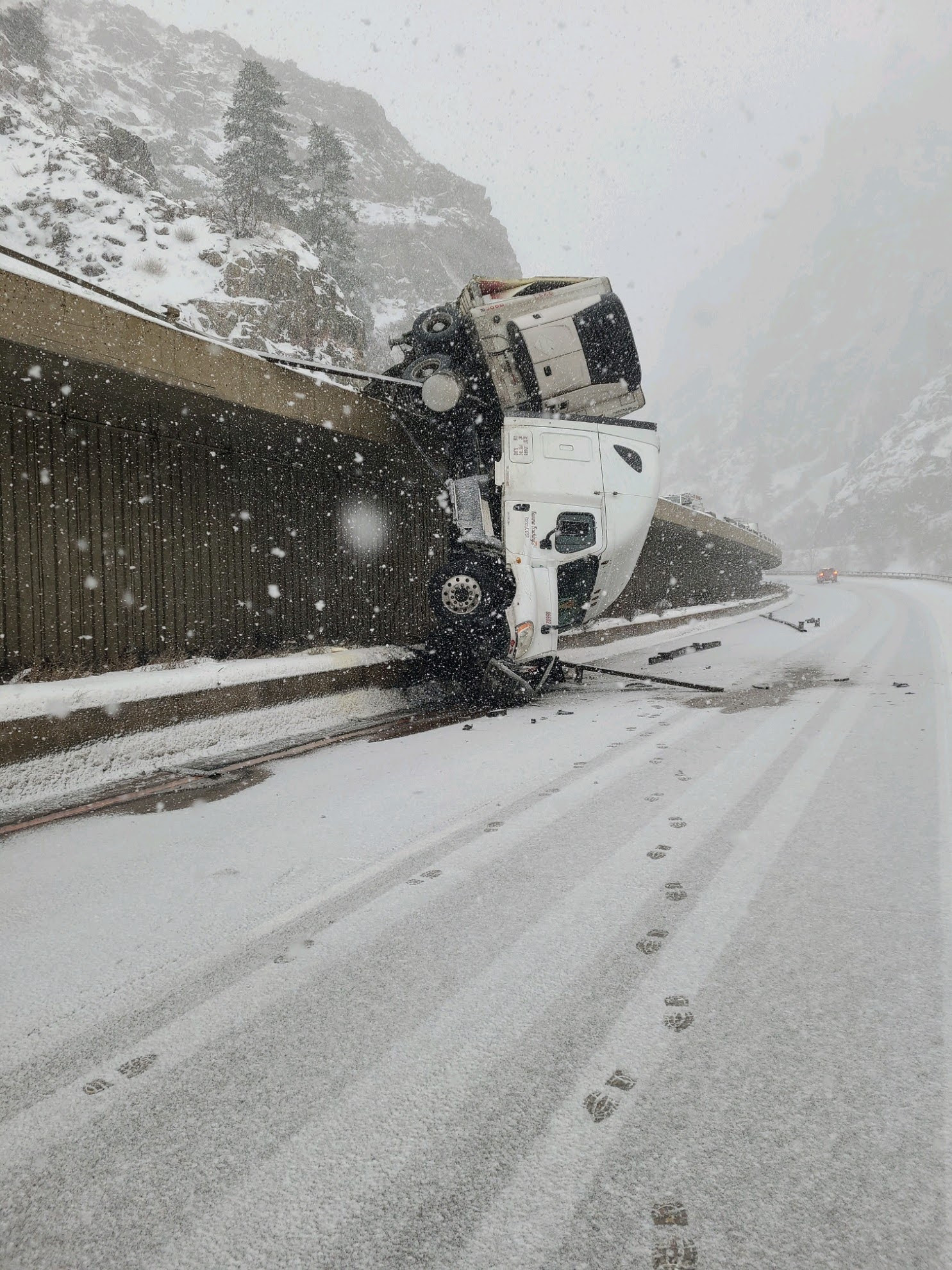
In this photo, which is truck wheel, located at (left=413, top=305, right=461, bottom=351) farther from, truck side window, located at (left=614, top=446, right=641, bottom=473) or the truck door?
truck side window, located at (left=614, top=446, right=641, bottom=473)

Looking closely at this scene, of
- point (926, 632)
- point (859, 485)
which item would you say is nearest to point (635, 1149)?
point (926, 632)

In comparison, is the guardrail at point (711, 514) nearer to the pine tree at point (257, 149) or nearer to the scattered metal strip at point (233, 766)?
the scattered metal strip at point (233, 766)

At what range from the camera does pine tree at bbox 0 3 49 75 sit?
3912 centimetres

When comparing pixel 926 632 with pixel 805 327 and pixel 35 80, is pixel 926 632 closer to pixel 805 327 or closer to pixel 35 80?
pixel 35 80

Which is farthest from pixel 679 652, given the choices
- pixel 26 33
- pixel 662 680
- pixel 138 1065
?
pixel 26 33

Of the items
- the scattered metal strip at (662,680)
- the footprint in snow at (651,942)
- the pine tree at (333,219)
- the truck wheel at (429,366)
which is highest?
the pine tree at (333,219)

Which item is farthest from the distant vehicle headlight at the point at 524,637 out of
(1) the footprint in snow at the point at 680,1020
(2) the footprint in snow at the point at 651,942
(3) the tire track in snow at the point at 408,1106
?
(1) the footprint in snow at the point at 680,1020

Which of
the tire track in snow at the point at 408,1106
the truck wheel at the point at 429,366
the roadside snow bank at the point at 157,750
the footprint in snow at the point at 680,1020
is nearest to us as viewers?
the tire track in snow at the point at 408,1106

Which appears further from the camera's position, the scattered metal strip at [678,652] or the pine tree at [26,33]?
the pine tree at [26,33]

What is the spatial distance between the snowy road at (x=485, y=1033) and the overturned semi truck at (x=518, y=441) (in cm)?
348

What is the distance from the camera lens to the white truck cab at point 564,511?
7.85 meters

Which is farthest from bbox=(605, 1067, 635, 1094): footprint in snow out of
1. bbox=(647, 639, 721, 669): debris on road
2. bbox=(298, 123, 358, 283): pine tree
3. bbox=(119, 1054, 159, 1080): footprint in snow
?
bbox=(298, 123, 358, 283): pine tree

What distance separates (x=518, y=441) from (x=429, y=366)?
45.7 inches

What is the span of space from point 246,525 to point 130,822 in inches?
162
